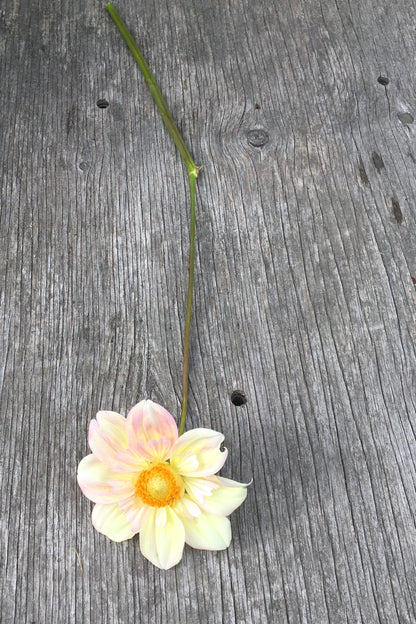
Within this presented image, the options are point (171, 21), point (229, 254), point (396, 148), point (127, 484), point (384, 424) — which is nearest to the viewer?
point (127, 484)

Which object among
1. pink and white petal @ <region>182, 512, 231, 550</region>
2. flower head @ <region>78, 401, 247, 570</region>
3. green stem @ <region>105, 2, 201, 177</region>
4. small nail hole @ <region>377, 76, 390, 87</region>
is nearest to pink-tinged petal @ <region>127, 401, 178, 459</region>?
flower head @ <region>78, 401, 247, 570</region>

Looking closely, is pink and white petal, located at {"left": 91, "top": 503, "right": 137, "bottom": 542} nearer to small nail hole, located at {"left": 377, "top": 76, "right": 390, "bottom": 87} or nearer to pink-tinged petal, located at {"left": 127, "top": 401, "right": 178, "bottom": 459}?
pink-tinged petal, located at {"left": 127, "top": 401, "right": 178, "bottom": 459}

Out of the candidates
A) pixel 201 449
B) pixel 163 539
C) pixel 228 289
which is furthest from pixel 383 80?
pixel 163 539

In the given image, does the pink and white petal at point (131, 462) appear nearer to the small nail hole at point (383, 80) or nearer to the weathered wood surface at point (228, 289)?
the weathered wood surface at point (228, 289)

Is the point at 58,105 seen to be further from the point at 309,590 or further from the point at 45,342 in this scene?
the point at 309,590

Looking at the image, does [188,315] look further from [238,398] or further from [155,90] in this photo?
[155,90]

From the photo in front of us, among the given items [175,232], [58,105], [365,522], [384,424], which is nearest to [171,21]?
[58,105]
